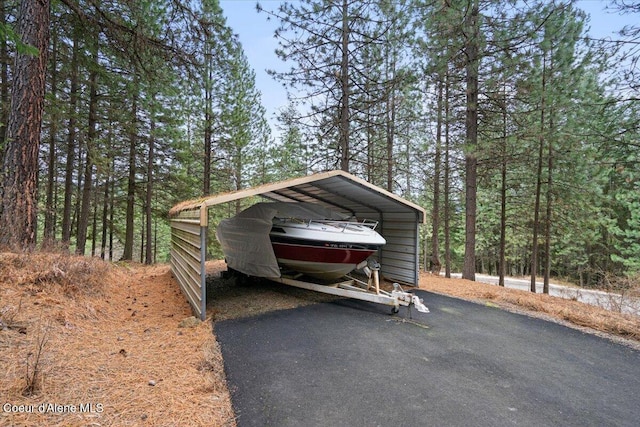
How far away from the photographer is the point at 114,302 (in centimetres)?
490

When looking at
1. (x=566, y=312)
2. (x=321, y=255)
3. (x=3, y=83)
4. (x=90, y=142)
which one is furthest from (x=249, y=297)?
(x=3, y=83)

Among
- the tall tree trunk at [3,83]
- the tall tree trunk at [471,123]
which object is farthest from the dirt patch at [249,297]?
the tall tree trunk at [3,83]

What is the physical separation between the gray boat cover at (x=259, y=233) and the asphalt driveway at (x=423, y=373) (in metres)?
1.59

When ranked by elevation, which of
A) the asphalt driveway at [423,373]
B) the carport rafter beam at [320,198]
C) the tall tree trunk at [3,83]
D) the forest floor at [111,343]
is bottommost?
the asphalt driveway at [423,373]

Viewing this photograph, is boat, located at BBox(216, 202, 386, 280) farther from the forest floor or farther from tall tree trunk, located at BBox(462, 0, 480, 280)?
tall tree trunk, located at BBox(462, 0, 480, 280)

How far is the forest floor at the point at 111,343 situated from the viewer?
207 centimetres

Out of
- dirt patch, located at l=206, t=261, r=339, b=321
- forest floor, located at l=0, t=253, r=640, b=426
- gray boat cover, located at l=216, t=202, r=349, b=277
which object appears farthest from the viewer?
gray boat cover, located at l=216, t=202, r=349, b=277

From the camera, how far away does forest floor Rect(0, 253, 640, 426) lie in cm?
207

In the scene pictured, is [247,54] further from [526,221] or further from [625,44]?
[526,221]

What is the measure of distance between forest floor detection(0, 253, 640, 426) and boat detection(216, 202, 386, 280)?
66cm

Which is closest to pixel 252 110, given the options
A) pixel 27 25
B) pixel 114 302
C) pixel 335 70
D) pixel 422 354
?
pixel 335 70

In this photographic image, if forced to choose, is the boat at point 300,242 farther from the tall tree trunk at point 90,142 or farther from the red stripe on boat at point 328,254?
the tall tree trunk at point 90,142

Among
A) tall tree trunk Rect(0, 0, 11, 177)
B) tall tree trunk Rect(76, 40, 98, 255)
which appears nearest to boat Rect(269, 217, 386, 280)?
tall tree trunk Rect(76, 40, 98, 255)

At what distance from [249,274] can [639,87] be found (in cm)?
834
